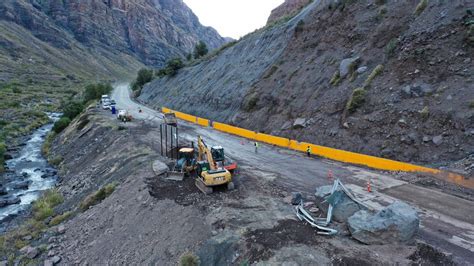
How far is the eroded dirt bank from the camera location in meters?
10.8

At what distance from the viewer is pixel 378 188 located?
17.3m

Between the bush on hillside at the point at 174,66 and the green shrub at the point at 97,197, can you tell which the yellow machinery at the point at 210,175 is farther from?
the bush on hillside at the point at 174,66

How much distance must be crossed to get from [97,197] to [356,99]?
1991 centimetres

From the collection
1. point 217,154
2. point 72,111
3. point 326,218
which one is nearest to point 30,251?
point 217,154

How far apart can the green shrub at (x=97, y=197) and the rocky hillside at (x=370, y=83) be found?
15813mm

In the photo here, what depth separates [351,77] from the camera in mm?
28438

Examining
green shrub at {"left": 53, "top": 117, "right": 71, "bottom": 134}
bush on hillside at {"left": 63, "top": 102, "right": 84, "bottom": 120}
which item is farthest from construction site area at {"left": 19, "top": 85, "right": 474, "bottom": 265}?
bush on hillside at {"left": 63, "top": 102, "right": 84, "bottom": 120}

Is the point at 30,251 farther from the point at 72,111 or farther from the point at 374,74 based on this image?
the point at 72,111

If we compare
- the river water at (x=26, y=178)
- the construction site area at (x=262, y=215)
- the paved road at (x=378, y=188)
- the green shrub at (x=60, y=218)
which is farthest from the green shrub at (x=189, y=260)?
the river water at (x=26, y=178)

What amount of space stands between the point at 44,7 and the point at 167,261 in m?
208

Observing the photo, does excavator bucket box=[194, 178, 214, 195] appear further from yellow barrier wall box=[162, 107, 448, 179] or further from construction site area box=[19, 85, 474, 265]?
yellow barrier wall box=[162, 107, 448, 179]

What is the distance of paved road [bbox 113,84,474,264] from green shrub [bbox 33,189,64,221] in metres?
13.0

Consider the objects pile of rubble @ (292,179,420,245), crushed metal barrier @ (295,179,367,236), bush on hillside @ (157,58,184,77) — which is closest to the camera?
pile of rubble @ (292,179,420,245)

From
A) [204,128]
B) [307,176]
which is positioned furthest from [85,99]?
[307,176]
